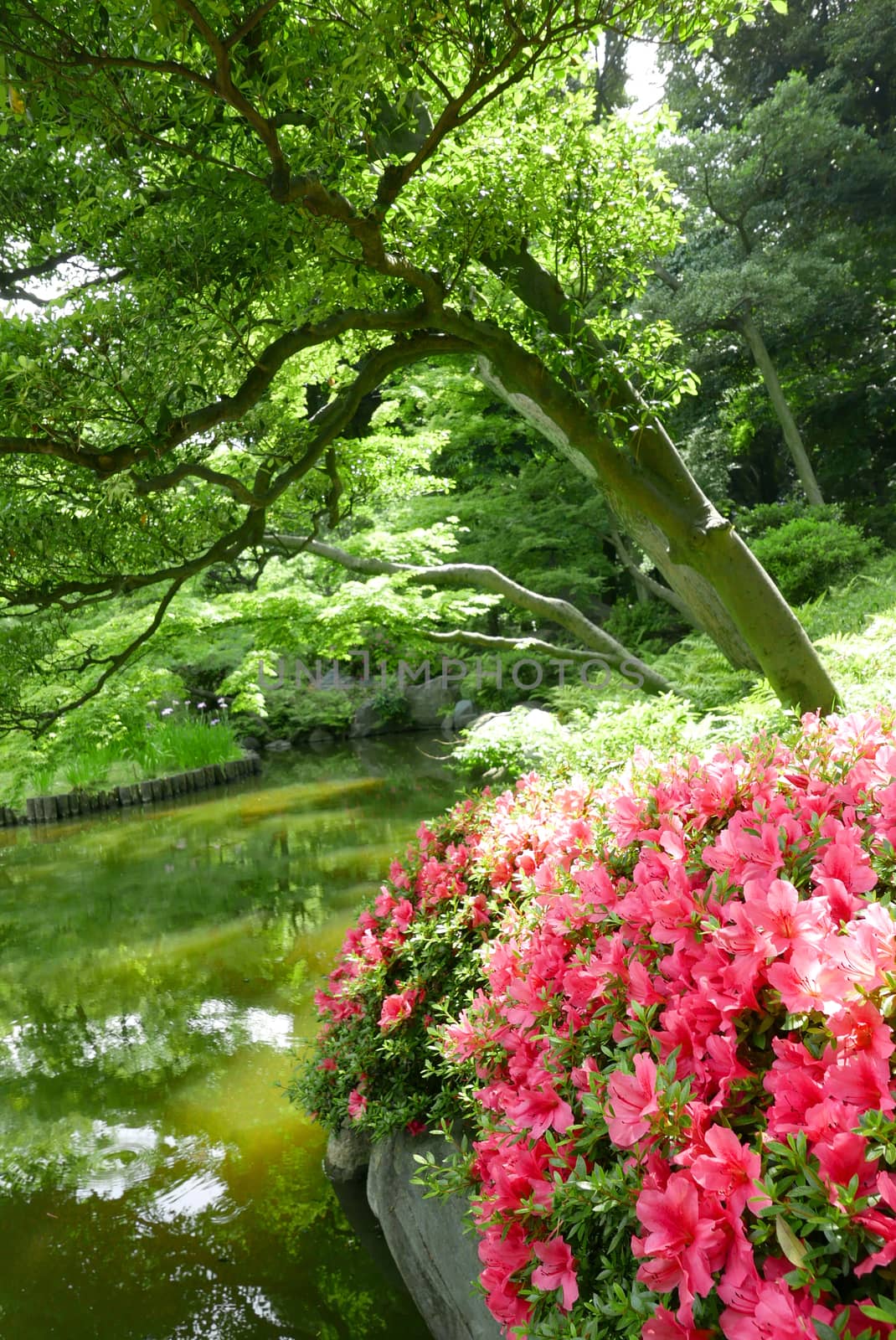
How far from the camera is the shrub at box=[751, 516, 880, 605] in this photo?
9.33m

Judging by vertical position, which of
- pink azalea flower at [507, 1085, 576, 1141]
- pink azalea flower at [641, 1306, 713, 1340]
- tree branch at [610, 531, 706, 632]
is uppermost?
tree branch at [610, 531, 706, 632]

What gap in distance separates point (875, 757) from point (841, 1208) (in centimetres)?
85

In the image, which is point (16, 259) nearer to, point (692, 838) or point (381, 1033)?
point (381, 1033)

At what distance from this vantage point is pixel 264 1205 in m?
2.65

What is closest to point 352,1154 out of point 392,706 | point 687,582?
point 687,582

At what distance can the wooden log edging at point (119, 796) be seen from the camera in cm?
918

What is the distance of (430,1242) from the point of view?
6.54 ft

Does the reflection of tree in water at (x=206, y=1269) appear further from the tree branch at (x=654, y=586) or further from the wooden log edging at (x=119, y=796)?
the wooden log edging at (x=119, y=796)

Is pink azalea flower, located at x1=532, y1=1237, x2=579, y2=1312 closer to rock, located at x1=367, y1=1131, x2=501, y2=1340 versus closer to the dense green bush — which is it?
rock, located at x1=367, y1=1131, x2=501, y2=1340

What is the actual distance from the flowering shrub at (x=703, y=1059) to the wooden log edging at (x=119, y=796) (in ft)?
27.4

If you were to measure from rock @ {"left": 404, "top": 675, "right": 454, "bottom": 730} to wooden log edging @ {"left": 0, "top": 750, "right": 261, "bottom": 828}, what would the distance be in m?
4.85

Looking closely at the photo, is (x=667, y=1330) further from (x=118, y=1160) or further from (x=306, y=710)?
(x=306, y=710)

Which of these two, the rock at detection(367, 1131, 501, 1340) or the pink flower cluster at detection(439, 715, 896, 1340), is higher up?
the pink flower cluster at detection(439, 715, 896, 1340)
